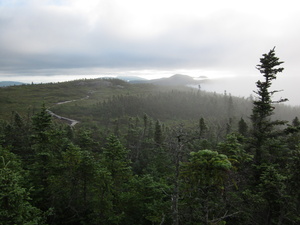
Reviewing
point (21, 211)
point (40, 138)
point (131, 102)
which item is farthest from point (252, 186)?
point (131, 102)

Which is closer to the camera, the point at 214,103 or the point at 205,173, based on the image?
the point at 205,173

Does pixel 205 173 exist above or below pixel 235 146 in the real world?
above

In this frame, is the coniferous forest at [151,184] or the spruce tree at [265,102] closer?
the coniferous forest at [151,184]

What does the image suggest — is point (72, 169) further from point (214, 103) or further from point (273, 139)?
point (214, 103)

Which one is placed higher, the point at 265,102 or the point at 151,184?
the point at 265,102

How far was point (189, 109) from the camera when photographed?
378ft

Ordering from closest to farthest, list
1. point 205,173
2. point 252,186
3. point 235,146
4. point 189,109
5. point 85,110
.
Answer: point 205,173
point 235,146
point 252,186
point 85,110
point 189,109

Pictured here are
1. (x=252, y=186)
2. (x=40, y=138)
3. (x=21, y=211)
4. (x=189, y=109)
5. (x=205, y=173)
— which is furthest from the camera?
(x=189, y=109)

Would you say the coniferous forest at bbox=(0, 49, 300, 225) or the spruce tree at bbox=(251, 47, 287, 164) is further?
the spruce tree at bbox=(251, 47, 287, 164)

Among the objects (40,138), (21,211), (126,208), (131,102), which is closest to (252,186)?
(126,208)

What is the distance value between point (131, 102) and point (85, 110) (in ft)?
82.9

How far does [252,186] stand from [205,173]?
12.5m

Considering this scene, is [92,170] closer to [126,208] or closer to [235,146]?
[126,208]

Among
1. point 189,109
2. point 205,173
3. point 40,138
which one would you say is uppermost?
point 205,173
